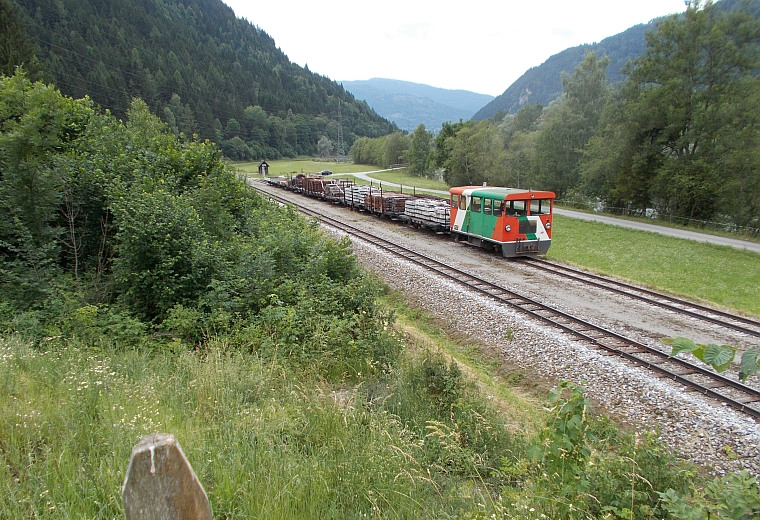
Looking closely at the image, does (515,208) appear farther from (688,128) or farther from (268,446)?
(688,128)

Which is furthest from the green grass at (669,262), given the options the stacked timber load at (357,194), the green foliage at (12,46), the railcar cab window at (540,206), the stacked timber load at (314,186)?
the green foliage at (12,46)

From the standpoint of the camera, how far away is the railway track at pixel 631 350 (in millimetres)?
7738

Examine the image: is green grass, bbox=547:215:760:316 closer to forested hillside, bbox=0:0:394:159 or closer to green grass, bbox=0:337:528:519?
green grass, bbox=0:337:528:519

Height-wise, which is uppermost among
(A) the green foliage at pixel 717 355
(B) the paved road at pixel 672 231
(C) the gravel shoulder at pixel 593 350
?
(A) the green foliage at pixel 717 355

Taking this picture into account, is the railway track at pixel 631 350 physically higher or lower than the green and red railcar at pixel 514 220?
lower

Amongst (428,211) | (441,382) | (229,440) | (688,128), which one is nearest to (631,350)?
(441,382)

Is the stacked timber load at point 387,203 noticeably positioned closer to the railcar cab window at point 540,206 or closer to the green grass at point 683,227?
the railcar cab window at point 540,206

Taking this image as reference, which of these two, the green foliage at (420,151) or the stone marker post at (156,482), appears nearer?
the stone marker post at (156,482)

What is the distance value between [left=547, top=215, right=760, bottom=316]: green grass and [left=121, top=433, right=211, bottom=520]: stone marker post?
1585 centimetres

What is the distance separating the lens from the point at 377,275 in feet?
53.2

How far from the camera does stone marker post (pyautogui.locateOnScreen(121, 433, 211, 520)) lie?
1627 millimetres

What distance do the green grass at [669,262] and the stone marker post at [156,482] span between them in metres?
15.9

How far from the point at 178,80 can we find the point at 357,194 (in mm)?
95181

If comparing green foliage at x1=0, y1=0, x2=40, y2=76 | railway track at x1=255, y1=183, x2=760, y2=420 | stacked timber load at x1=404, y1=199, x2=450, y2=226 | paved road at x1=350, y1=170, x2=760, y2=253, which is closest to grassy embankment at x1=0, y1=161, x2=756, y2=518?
railway track at x1=255, y1=183, x2=760, y2=420
